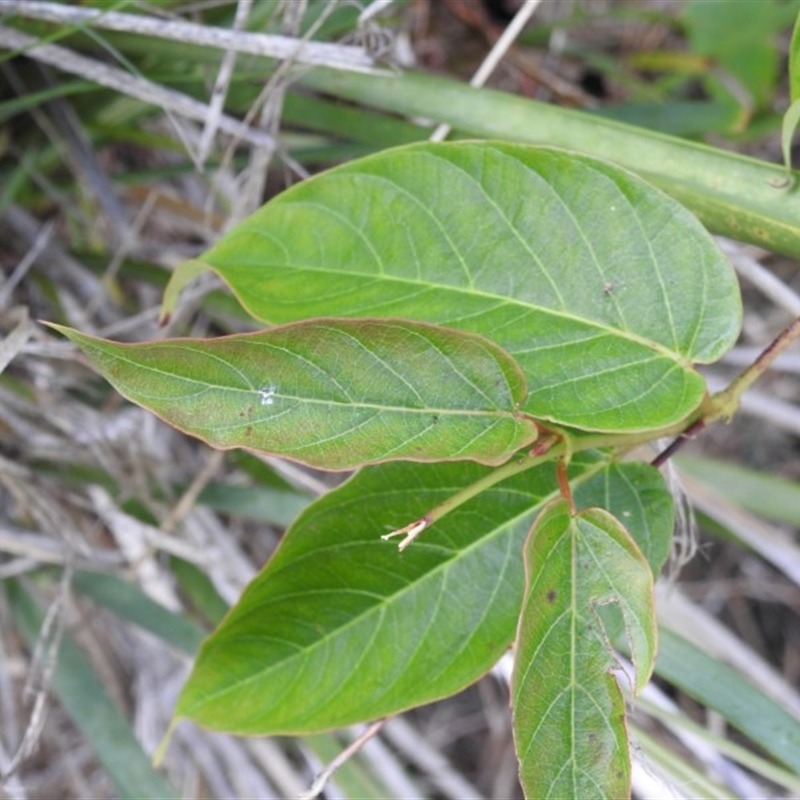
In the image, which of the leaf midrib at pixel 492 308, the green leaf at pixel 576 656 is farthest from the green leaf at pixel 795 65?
the green leaf at pixel 576 656

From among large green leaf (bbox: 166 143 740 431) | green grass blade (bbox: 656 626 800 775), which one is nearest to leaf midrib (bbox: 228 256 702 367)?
large green leaf (bbox: 166 143 740 431)

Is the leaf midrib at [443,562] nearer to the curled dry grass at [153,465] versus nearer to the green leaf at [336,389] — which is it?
the green leaf at [336,389]

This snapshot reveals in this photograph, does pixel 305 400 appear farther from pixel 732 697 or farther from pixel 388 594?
pixel 732 697

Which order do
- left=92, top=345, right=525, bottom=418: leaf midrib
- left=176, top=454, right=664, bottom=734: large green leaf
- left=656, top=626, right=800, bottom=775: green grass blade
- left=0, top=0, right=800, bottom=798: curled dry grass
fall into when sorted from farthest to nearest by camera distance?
left=0, top=0, right=800, bottom=798: curled dry grass < left=656, top=626, right=800, bottom=775: green grass blade < left=176, top=454, right=664, bottom=734: large green leaf < left=92, top=345, right=525, bottom=418: leaf midrib

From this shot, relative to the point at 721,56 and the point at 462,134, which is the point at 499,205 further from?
the point at 721,56

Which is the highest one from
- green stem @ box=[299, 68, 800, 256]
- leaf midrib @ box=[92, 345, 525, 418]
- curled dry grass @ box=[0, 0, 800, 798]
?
green stem @ box=[299, 68, 800, 256]

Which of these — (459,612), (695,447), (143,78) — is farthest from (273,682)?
(695,447)

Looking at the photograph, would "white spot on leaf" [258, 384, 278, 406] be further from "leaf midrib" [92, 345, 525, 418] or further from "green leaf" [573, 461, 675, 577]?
"green leaf" [573, 461, 675, 577]
